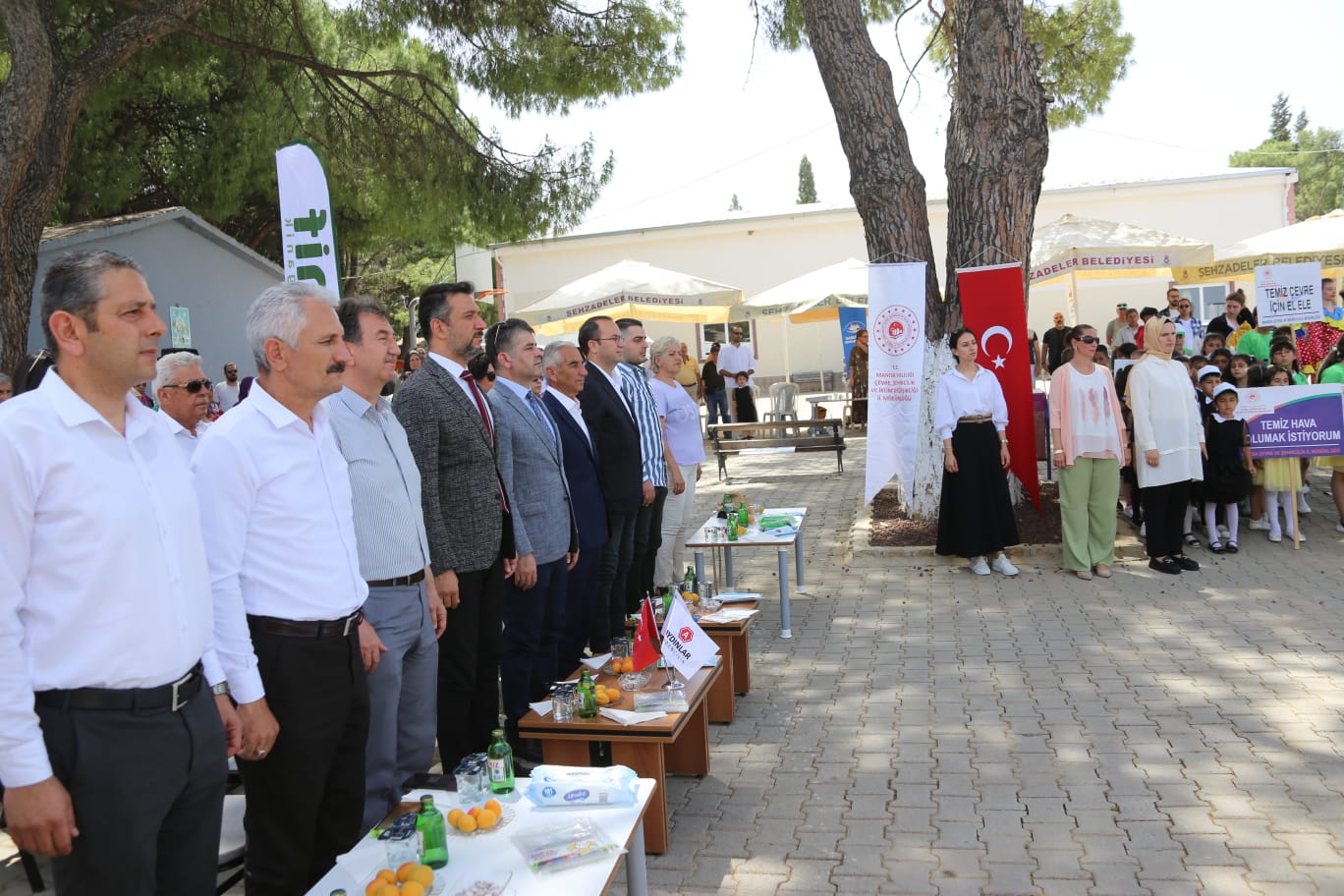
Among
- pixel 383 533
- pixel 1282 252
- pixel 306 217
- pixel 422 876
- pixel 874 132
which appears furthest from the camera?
pixel 1282 252

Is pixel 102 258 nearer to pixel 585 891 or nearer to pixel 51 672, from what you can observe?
pixel 51 672

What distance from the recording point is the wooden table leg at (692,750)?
4492 mm

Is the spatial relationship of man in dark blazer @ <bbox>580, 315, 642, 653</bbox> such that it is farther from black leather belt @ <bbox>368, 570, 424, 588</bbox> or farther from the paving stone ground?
black leather belt @ <bbox>368, 570, 424, 588</bbox>

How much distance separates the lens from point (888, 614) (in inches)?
286

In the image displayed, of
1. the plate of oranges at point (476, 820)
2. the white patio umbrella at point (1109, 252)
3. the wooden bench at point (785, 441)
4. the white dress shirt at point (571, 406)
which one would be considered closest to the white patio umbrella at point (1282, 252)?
the white patio umbrella at point (1109, 252)

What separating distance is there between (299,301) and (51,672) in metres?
1.19

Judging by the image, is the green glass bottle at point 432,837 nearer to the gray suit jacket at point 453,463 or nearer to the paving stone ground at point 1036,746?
the paving stone ground at point 1036,746

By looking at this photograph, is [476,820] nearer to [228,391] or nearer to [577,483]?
[577,483]

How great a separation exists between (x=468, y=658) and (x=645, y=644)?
2.60ft

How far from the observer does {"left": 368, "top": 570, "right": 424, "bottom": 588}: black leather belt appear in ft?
11.2

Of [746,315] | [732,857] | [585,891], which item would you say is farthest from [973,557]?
[746,315]

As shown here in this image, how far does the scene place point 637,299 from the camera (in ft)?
50.0

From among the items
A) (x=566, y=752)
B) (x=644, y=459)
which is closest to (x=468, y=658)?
(x=566, y=752)

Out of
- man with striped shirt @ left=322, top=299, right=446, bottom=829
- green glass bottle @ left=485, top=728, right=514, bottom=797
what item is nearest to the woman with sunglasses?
man with striped shirt @ left=322, top=299, right=446, bottom=829
